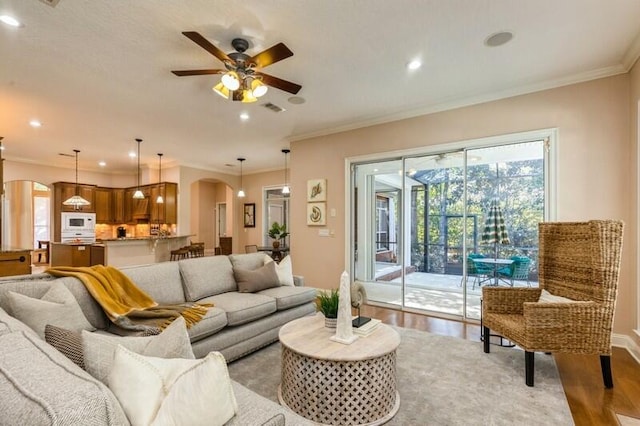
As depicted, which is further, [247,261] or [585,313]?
[247,261]

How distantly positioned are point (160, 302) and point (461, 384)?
2706 mm

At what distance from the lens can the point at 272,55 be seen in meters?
2.57

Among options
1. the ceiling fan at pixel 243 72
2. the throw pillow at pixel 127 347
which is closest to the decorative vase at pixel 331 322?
the throw pillow at pixel 127 347

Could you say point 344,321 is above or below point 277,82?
below

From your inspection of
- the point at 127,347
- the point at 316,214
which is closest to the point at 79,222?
the point at 316,214

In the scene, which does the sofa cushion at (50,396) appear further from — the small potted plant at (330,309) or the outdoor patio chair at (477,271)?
the outdoor patio chair at (477,271)

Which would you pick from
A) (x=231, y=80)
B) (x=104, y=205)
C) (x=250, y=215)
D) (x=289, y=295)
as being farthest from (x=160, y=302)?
(x=104, y=205)

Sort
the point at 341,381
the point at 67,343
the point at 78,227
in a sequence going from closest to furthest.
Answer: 1. the point at 67,343
2. the point at 341,381
3. the point at 78,227

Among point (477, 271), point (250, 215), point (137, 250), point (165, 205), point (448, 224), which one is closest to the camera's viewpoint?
point (477, 271)

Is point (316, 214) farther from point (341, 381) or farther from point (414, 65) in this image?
point (341, 381)

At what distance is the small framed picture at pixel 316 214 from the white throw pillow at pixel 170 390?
Answer: 4.34 metres

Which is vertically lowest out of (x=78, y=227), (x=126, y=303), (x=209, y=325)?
(x=209, y=325)

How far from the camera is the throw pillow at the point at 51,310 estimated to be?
1.89 m

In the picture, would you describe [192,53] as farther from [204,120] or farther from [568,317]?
[568,317]
